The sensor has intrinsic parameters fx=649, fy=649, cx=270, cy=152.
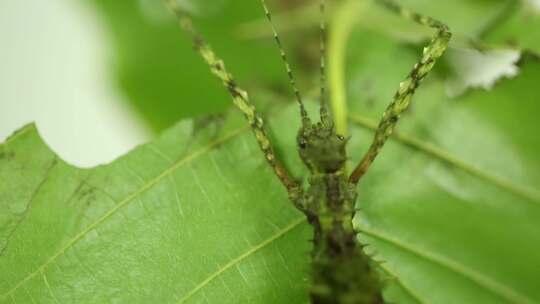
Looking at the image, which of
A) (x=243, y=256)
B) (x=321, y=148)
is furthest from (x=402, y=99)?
(x=243, y=256)

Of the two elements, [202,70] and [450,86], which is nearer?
[450,86]

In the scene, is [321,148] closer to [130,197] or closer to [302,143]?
[302,143]

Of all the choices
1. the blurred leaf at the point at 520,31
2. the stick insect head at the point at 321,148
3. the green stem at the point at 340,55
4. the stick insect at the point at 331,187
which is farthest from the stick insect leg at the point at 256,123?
the blurred leaf at the point at 520,31

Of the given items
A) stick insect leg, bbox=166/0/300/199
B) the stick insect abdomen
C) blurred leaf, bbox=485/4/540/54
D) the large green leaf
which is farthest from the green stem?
blurred leaf, bbox=485/4/540/54

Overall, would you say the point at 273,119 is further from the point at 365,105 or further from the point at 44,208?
the point at 44,208

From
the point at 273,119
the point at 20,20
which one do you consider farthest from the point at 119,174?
the point at 20,20

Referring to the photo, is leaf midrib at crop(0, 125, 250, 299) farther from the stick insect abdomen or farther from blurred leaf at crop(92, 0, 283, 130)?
blurred leaf at crop(92, 0, 283, 130)

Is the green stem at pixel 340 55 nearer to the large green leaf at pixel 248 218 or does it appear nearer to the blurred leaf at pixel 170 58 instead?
the large green leaf at pixel 248 218
